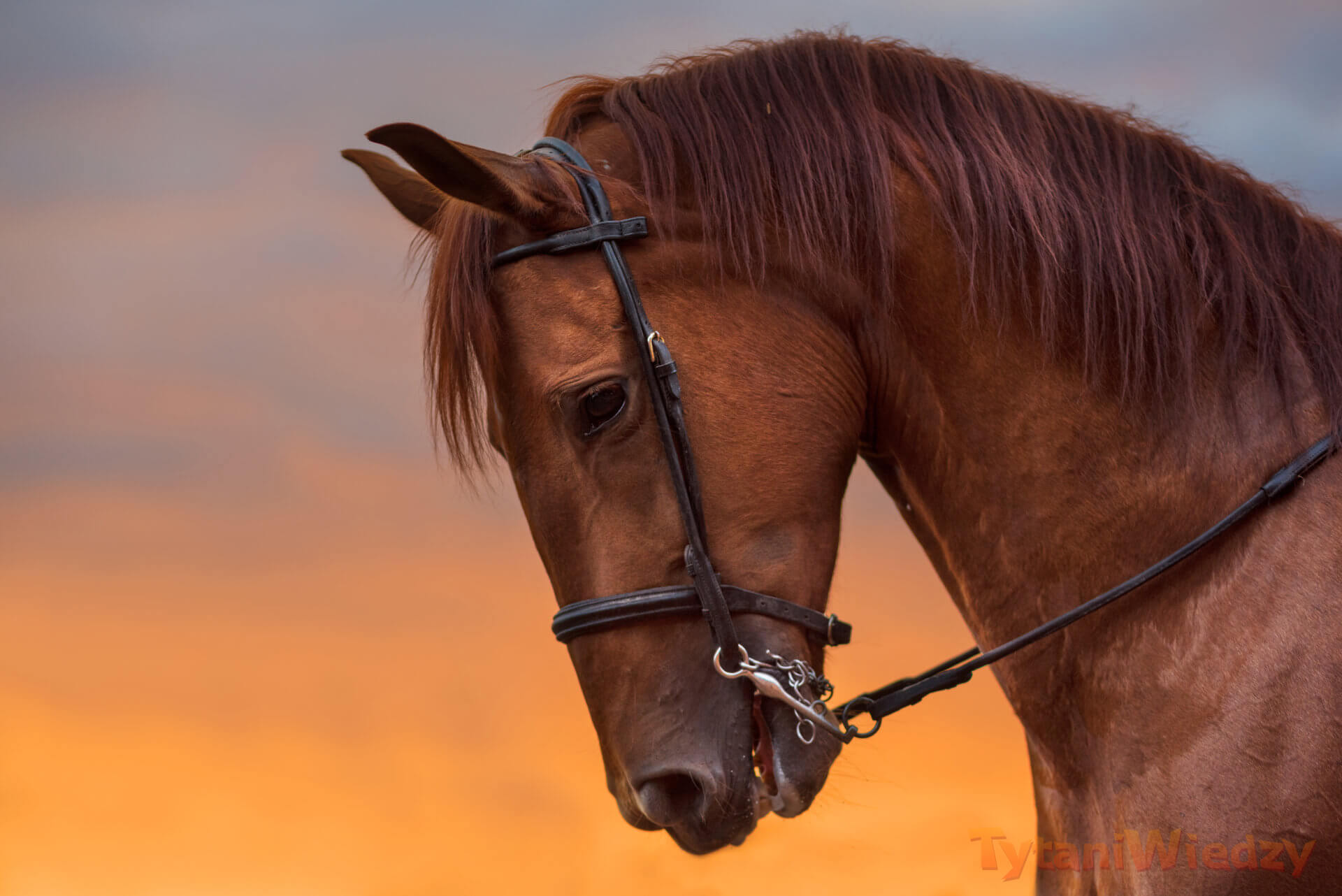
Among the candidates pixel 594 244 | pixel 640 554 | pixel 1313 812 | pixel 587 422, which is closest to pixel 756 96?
pixel 594 244

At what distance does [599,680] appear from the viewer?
1354mm

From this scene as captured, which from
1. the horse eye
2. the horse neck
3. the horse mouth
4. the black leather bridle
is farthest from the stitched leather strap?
the horse mouth

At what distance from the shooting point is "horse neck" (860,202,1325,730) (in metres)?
1.32

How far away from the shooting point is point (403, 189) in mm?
1673

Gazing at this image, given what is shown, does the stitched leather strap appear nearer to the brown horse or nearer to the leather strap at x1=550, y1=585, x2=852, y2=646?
the brown horse

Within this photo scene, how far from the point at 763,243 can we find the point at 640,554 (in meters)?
0.42

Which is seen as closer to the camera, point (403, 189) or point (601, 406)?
point (601, 406)

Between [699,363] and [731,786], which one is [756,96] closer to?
[699,363]

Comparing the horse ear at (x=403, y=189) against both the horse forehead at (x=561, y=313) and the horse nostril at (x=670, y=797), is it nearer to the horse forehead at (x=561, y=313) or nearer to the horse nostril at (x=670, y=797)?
the horse forehead at (x=561, y=313)

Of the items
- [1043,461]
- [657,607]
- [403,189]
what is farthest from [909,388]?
Result: [403,189]

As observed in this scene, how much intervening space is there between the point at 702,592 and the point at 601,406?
10.2 inches

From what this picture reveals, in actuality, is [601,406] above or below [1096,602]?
above

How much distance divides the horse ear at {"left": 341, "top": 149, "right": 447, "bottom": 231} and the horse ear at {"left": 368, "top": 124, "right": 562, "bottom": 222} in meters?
0.31

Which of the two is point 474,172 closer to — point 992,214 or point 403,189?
point 403,189
